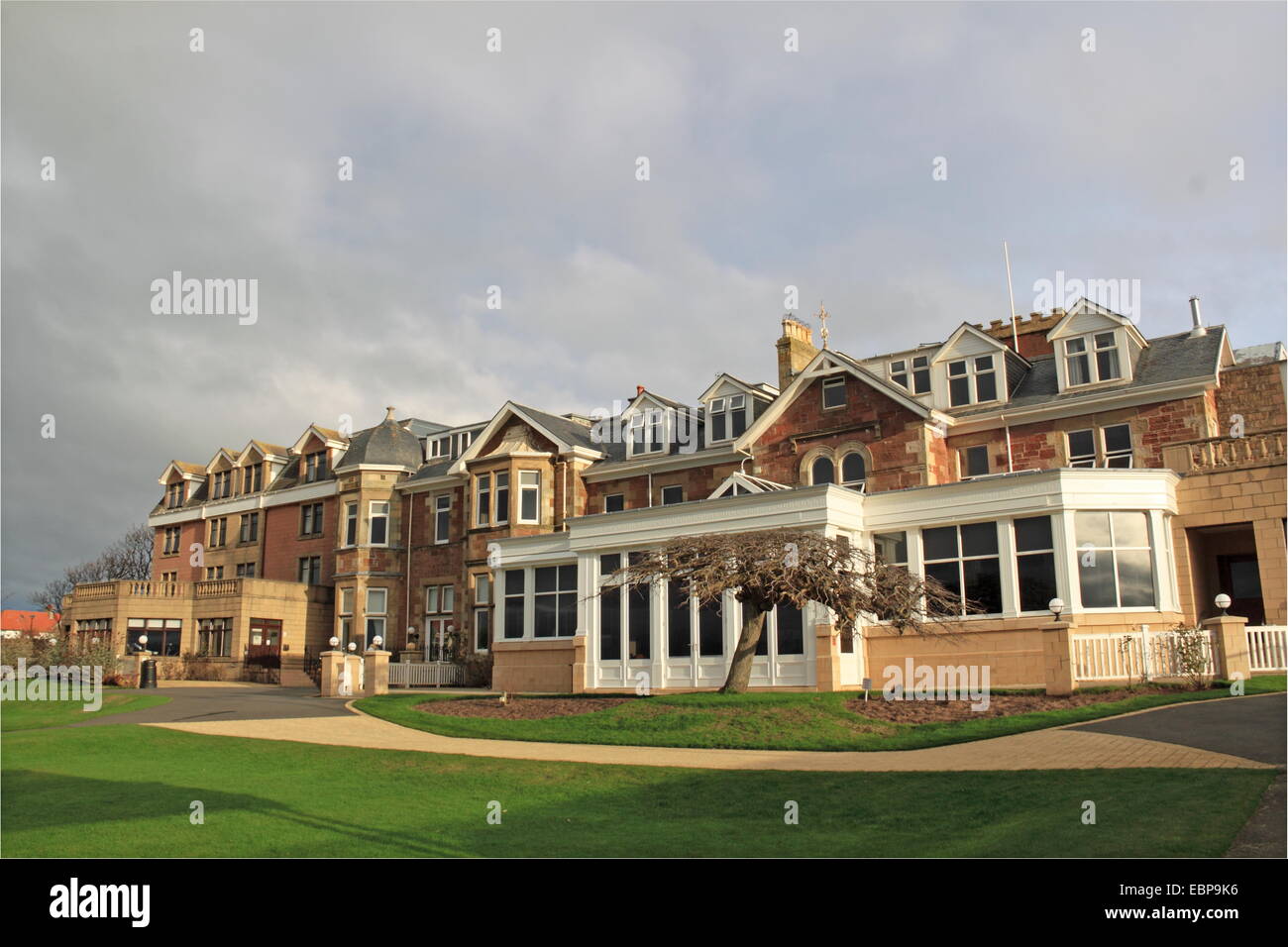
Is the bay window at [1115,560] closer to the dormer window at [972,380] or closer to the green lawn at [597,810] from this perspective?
the dormer window at [972,380]

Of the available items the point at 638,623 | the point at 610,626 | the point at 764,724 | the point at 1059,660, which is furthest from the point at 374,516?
the point at 1059,660

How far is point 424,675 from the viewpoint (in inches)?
1468

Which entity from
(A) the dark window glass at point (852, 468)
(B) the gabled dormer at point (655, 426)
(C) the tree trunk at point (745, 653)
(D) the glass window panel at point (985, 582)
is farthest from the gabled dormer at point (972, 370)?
(C) the tree trunk at point (745, 653)

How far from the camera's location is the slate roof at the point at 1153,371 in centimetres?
2739

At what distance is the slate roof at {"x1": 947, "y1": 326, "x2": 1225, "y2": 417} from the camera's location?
2739cm

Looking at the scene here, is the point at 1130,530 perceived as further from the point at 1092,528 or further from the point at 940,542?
the point at 940,542

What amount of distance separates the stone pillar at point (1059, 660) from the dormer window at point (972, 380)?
12.1 metres

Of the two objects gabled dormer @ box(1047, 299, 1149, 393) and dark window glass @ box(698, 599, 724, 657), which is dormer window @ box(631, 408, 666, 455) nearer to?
dark window glass @ box(698, 599, 724, 657)

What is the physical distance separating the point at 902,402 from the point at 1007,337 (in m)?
9.92

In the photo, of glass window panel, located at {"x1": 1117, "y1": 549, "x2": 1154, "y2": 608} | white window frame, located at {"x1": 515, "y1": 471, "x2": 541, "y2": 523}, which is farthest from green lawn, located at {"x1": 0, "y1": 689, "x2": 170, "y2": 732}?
glass window panel, located at {"x1": 1117, "y1": 549, "x2": 1154, "y2": 608}

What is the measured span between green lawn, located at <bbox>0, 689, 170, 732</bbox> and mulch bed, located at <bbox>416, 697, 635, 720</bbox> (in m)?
8.37

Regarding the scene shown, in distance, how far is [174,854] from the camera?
991 centimetres
